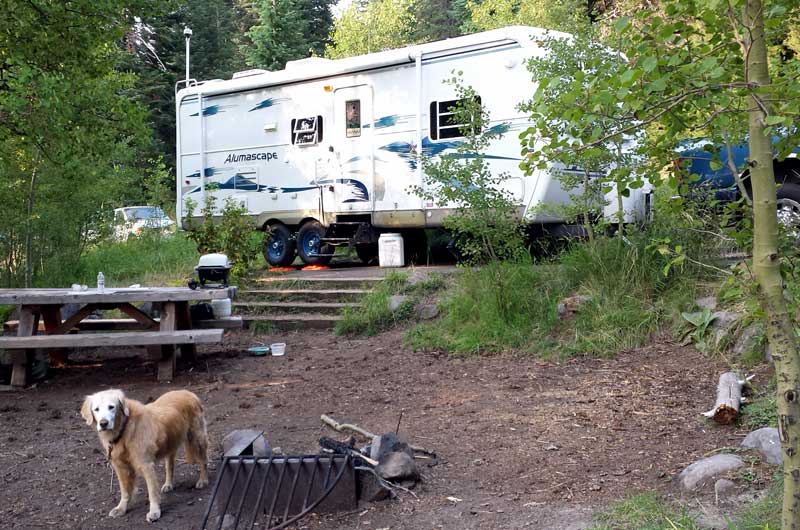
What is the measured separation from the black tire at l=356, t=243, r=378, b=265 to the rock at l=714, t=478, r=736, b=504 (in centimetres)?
902

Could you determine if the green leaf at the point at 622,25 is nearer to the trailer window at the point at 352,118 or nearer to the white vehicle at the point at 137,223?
the trailer window at the point at 352,118

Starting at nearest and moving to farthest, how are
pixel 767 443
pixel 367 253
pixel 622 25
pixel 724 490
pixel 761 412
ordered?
pixel 622 25 → pixel 724 490 → pixel 767 443 → pixel 761 412 → pixel 367 253

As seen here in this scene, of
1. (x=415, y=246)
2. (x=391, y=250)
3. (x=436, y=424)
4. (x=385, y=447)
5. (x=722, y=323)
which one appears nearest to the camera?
(x=385, y=447)

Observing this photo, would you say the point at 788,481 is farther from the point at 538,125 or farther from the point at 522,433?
the point at 522,433

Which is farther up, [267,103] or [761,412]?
[267,103]

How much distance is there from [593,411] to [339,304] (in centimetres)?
486

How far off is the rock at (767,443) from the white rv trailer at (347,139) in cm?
492

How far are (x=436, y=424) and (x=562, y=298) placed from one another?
2746 mm

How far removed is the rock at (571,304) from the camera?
7627mm

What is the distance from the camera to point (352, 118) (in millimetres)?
11648

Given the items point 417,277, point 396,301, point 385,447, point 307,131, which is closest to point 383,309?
point 396,301

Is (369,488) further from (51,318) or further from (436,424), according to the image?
(51,318)

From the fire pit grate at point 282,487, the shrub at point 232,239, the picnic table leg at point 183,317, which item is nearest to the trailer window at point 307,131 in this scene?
the shrub at point 232,239

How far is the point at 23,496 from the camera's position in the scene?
15.3 feet
